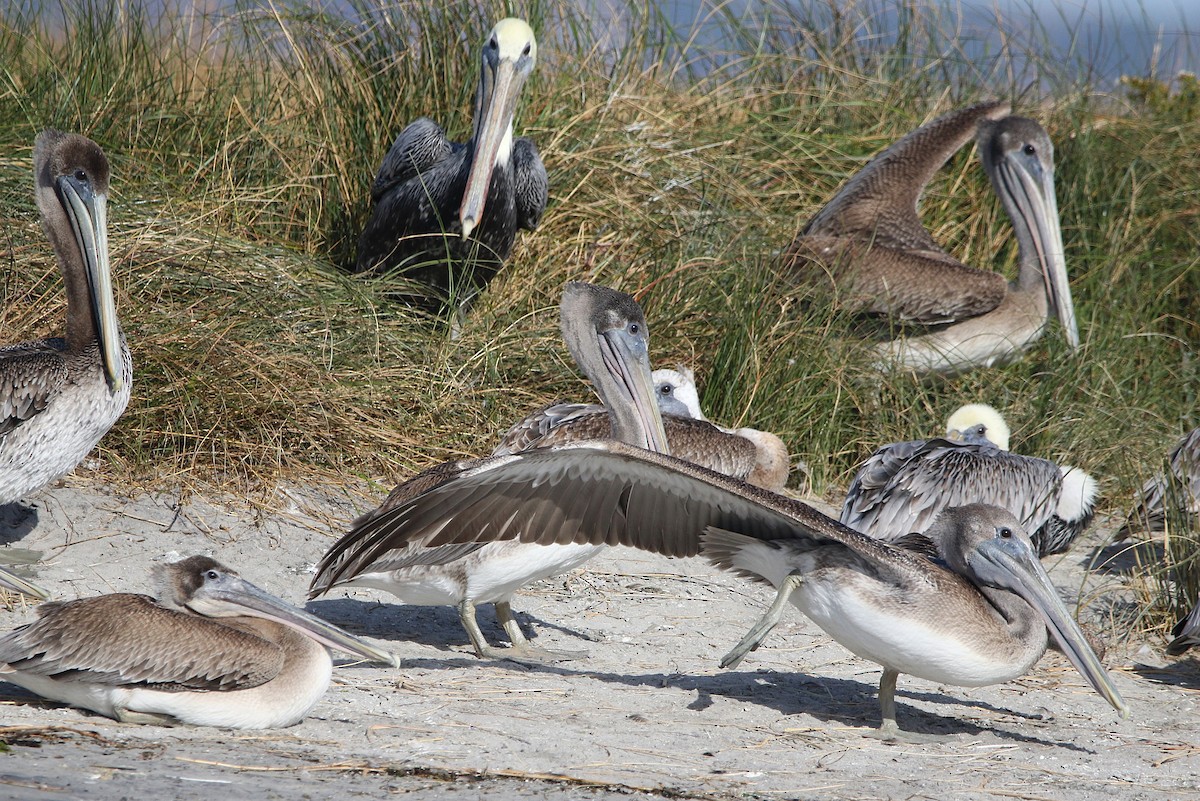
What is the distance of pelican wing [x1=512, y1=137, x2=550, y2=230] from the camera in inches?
263

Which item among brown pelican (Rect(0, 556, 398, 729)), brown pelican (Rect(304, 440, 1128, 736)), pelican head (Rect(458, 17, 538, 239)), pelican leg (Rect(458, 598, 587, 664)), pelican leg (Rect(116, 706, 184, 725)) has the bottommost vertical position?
pelican leg (Rect(458, 598, 587, 664))

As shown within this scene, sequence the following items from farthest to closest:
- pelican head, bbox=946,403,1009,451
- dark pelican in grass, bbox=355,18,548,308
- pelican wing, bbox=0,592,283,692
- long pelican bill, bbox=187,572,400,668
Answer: dark pelican in grass, bbox=355,18,548,308, pelican head, bbox=946,403,1009,451, long pelican bill, bbox=187,572,400,668, pelican wing, bbox=0,592,283,692

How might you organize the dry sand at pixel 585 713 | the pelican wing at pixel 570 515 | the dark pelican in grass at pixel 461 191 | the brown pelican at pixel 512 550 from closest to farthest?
the dry sand at pixel 585 713 → the pelican wing at pixel 570 515 → the brown pelican at pixel 512 550 → the dark pelican in grass at pixel 461 191

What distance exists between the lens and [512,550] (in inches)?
168

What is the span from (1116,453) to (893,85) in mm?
3406

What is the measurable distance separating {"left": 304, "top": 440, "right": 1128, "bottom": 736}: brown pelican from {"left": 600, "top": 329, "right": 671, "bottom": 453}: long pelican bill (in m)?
0.78

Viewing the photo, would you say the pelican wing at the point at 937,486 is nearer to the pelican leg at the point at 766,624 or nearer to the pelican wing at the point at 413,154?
the pelican leg at the point at 766,624

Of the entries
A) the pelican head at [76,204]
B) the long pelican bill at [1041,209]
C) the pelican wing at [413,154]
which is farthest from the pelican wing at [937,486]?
the pelican head at [76,204]

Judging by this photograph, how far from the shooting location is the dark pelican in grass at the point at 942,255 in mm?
6953

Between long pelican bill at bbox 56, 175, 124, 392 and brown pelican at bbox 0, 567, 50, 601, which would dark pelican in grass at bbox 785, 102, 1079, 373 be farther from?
brown pelican at bbox 0, 567, 50, 601

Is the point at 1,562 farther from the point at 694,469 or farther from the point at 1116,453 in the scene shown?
the point at 1116,453

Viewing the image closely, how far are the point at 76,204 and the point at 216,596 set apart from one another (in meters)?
1.82

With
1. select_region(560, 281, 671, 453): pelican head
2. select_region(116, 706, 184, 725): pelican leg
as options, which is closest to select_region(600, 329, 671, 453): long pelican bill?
select_region(560, 281, 671, 453): pelican head

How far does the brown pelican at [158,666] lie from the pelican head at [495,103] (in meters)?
3.18
